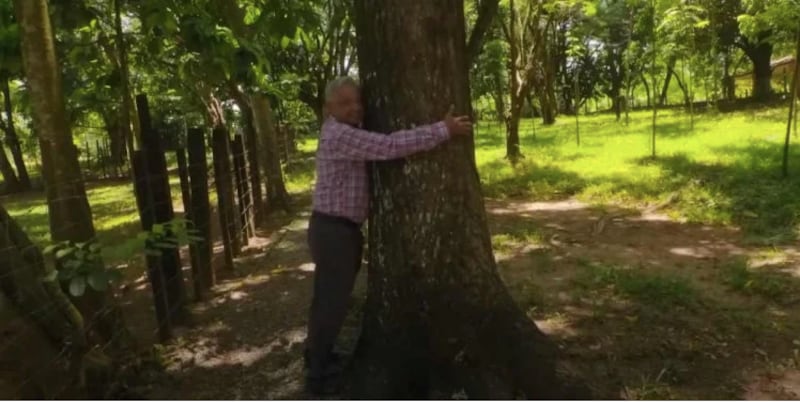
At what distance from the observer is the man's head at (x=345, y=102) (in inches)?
147

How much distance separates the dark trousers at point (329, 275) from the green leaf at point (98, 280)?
108 cm

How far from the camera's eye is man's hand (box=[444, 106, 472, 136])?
3.55 meters

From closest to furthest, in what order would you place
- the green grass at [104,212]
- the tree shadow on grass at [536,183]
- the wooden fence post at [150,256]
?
the wooden fence post at [150,256]
the green grass at [104,212]
the tree shadow on grass at [536,183]

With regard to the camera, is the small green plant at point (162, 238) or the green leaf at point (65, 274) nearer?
the green leaf at point (65, 274)

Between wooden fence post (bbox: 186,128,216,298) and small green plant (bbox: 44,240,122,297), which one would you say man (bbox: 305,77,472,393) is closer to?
small green plant (bbox: 44,240,122,297)

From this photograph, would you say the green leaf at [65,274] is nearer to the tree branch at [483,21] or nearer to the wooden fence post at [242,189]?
the tree branch at [483,21]

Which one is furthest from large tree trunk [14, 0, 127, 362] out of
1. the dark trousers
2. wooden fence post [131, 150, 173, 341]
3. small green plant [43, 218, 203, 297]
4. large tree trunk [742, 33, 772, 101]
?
large tree trunk [742, 33, 772, 101]

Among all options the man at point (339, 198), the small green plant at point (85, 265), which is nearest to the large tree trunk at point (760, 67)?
the man at point (339, 198)

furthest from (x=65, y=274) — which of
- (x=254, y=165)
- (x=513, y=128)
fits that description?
(x=513, y=128)

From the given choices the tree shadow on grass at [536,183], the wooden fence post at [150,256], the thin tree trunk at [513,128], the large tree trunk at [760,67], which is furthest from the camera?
the large tree trunk at [760,67]

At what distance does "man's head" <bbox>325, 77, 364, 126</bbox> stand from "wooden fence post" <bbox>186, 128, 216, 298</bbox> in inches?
115

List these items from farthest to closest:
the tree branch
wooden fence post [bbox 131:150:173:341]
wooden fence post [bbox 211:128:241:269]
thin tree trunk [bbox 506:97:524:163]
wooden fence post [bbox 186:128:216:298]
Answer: thin tree trunk [bbox 506:97:524:163]
wooden fence post [bbox 211:128:241:269]
wooden fence post [bbox 186:128:216:298]
wooden fence post [bbox 131:150:173:341]
the tree branch

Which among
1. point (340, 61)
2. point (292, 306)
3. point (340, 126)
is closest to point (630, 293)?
point (292, 306)

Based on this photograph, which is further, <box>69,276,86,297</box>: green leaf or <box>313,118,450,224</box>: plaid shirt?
<box>313,118,450,224</box>: plaid shirt
